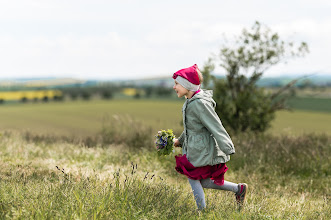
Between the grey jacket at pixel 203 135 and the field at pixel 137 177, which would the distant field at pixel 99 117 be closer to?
the field at pixel 137 177

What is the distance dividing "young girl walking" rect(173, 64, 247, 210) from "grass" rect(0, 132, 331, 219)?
29cm

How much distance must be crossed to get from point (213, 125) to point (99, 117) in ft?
22.1

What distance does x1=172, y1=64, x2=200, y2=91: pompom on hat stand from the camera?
14.3 feet

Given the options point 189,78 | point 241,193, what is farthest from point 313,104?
point 189,78

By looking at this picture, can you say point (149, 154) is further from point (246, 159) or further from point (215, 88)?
point (215, 88)

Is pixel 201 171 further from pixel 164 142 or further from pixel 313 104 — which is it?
pixel 313 104

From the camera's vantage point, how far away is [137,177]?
20.1 ft

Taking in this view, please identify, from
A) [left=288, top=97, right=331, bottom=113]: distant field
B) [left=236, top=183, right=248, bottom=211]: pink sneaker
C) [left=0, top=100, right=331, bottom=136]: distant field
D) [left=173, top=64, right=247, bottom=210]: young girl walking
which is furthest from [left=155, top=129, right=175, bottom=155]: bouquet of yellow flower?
[left=288, top=97, right=331, bottom=113]: distant field

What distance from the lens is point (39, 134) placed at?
411 inches

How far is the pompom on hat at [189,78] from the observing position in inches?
172

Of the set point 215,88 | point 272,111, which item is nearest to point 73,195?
point 215,88

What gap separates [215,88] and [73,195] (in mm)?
7249

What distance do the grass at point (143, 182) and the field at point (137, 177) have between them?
0.01m

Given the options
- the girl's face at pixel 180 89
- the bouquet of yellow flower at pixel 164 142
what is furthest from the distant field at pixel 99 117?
the girl's face at pixel 180 89
